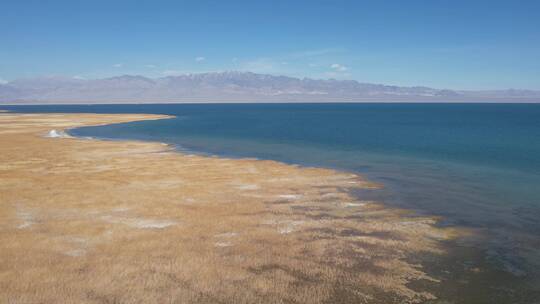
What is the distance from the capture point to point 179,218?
20.7 meters

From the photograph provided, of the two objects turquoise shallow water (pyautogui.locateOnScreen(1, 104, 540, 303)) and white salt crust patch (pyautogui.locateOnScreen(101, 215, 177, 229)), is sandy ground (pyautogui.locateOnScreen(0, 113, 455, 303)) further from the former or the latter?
turquoise shallow water (pyautogui.locateOnScreen(1, 104, 540, 303))

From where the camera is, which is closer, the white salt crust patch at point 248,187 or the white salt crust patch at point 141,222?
the white salt crust patch at point 141,222

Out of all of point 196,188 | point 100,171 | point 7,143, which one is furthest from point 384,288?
point 7,143

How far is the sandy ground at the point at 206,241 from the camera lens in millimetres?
13391

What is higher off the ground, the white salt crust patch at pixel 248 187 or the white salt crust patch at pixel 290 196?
the white salt crust patch at pixel 248 187

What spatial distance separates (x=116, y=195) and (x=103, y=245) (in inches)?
343

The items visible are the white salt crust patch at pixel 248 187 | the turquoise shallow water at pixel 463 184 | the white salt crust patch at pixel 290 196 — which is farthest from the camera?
the white salt crust patch at pixel 248 187

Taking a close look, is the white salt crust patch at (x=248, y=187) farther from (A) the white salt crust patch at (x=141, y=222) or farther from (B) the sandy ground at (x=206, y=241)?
(A) the white salt crust patch at (x=141, y=222)

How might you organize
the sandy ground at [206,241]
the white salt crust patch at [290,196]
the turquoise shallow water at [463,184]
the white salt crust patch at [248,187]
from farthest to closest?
the white salt crust patch at [248,187]
the white salt crust patch at [290,196]
the turquoise shallow water at [463,184]
the sandy ground at [206,241]

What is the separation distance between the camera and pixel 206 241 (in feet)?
57.7

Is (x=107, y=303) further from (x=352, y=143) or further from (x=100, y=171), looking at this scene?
(x=352, y=143)

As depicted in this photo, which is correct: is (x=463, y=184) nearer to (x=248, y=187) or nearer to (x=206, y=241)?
(x=248, y=187)

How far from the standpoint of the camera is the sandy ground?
13.4m

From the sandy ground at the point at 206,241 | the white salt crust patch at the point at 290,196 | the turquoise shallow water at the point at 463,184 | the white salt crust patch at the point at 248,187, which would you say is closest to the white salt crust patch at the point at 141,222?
the sandy ground at the point at 206,241
